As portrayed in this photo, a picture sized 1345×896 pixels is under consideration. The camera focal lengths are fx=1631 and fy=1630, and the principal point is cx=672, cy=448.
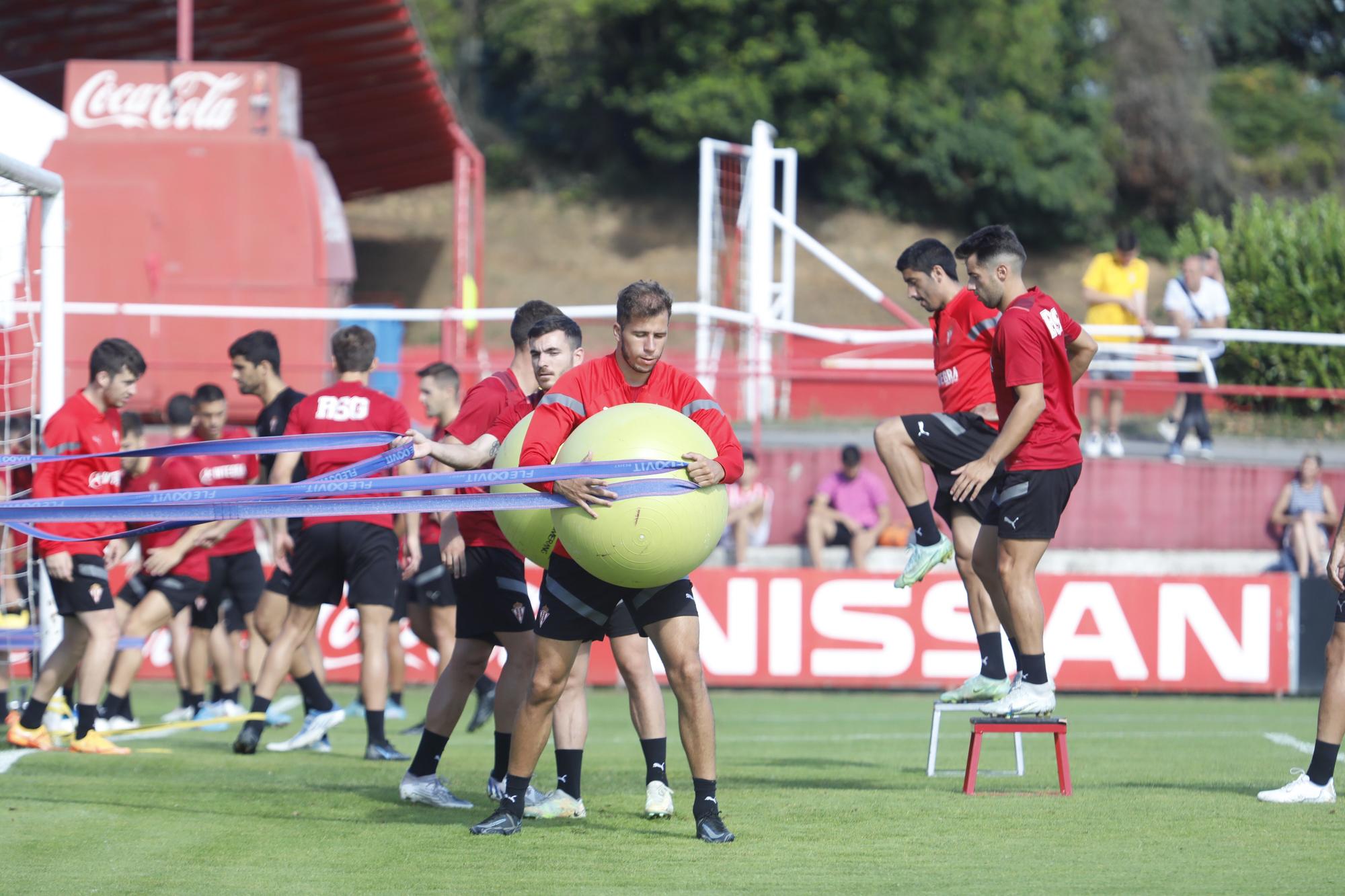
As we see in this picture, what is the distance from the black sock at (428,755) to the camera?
737 centimetres

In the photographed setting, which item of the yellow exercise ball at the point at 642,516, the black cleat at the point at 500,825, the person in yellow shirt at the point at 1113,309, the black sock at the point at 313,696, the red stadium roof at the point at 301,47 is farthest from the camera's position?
the red stadium roof at the point at 301,47

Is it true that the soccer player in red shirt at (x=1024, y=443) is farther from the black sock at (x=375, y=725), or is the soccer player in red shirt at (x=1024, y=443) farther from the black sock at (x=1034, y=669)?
the black sock at (x=375, y=725)

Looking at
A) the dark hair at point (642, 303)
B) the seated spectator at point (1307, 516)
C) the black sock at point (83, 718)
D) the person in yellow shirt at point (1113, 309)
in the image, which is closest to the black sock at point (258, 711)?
the black sock at point (83, 718)

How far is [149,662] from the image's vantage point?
48.6ft

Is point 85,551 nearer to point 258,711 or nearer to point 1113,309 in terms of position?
point 258,711

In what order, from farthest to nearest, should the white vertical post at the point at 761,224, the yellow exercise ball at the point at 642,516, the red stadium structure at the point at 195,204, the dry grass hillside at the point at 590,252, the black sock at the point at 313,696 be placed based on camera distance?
the dry grass hillside at the point at 590,252
the red stadium structure at the point at 195,204
the white vertical post at the point at 761,224
the black sock at the point at 313,696
the yellow exercise ball at the point at 642,516

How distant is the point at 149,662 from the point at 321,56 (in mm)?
13126

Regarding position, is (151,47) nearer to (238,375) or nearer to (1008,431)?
(238,375)

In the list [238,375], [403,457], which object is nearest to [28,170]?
[238,375]

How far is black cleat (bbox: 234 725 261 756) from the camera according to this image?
938cm

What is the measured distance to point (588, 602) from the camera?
246 inches

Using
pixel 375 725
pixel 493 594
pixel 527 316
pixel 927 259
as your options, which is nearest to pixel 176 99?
pixel 375 725

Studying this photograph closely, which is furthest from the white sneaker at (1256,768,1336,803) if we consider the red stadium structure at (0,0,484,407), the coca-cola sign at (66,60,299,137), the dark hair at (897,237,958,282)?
the coca-cola sign at (66,60,299,137)

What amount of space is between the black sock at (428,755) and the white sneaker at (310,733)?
2.49 metres
